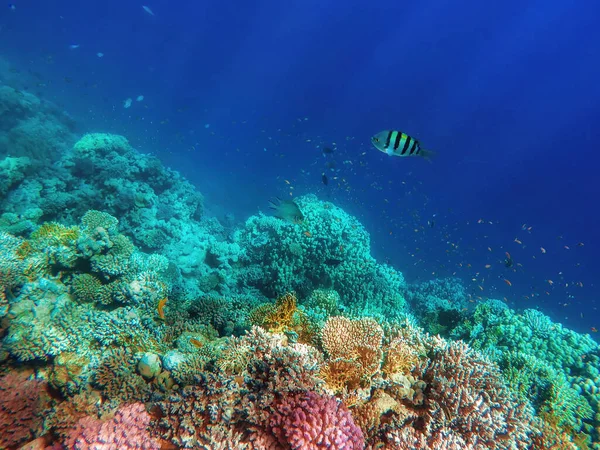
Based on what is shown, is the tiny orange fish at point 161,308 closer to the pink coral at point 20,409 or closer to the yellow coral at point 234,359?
the pink coral at point 20,409

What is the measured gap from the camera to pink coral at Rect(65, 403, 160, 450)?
268 cm

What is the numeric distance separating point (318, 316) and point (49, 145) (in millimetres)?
21145

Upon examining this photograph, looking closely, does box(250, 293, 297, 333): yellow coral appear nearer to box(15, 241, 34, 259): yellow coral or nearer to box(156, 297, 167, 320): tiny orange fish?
box(156, 297, 167, 320): tiny orange fish

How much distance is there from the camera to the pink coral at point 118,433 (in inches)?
106

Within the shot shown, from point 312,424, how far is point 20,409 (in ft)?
11.8

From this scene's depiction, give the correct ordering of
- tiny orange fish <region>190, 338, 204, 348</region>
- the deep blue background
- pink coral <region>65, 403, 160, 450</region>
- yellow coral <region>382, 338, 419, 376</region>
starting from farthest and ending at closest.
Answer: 1. the deep blue background
2. tiny orange fish <region>190, 338, 204, 348</region>
3. yellow coral <region>382, 338, 419, 376</region>
4. pink coral <region>65, 403, 160, 450</region>

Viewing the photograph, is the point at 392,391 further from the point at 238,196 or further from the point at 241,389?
the point at 238,196

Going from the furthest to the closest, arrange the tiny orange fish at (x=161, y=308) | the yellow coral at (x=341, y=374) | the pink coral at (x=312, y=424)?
the tiny orange fish at (x=161, y=308) → the yellow coral at (x=341, y=374) → the pink coral at (x=312, y=424)

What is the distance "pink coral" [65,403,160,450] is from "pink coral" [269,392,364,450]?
1261 mm

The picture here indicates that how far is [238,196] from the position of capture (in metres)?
37.8

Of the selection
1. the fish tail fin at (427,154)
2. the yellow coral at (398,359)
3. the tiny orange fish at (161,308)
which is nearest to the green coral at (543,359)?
the yellow coral at (398,359)

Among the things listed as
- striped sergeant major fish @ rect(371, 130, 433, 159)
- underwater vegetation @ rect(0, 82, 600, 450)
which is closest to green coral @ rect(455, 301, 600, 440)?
underwater vegetation @ rect(0, 82, 600, 450)

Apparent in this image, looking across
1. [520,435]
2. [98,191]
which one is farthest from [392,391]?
[98,191]

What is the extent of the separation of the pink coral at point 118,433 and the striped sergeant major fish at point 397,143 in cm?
450
